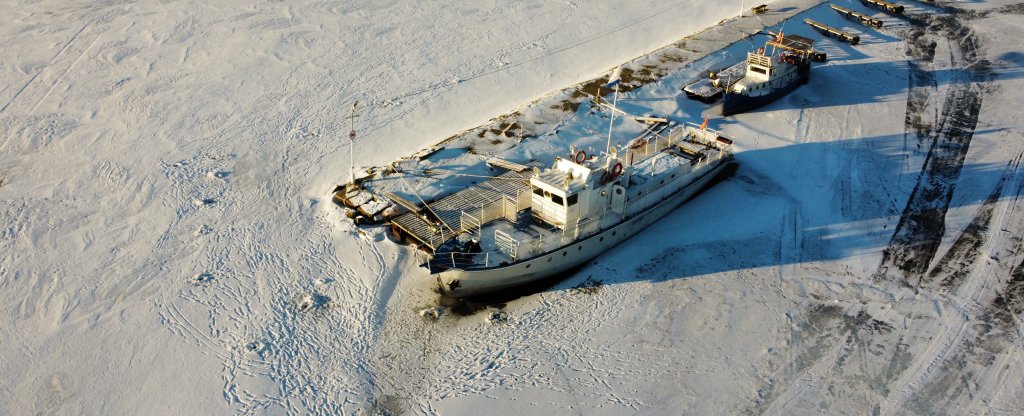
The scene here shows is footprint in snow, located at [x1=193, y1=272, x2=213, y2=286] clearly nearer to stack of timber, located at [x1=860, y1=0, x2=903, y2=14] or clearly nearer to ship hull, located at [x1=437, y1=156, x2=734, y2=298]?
ship hull, located at [x1=437, y1=156, x2=734, y2=298]

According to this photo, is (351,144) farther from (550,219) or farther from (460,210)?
(550,219)

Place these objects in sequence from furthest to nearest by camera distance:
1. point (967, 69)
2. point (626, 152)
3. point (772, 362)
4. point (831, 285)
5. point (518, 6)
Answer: point (518, 6) → point (967, 69) → point (626, 152) → point (831, 285) → point (772, 362)

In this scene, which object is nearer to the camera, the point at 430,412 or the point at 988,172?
the point at 430,412

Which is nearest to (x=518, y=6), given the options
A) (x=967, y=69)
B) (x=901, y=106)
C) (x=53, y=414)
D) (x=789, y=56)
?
(x=789, y=56)

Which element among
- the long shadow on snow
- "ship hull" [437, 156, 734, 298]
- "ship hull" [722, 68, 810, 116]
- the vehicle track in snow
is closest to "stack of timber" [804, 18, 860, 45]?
the vehicle track in snow

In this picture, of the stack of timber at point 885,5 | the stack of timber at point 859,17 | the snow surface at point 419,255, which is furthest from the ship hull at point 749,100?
the stack of timber at point 885,5

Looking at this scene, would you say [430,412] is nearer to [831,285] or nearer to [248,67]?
[831,285]

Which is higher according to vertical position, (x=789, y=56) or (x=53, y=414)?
(x=789, y=56)
